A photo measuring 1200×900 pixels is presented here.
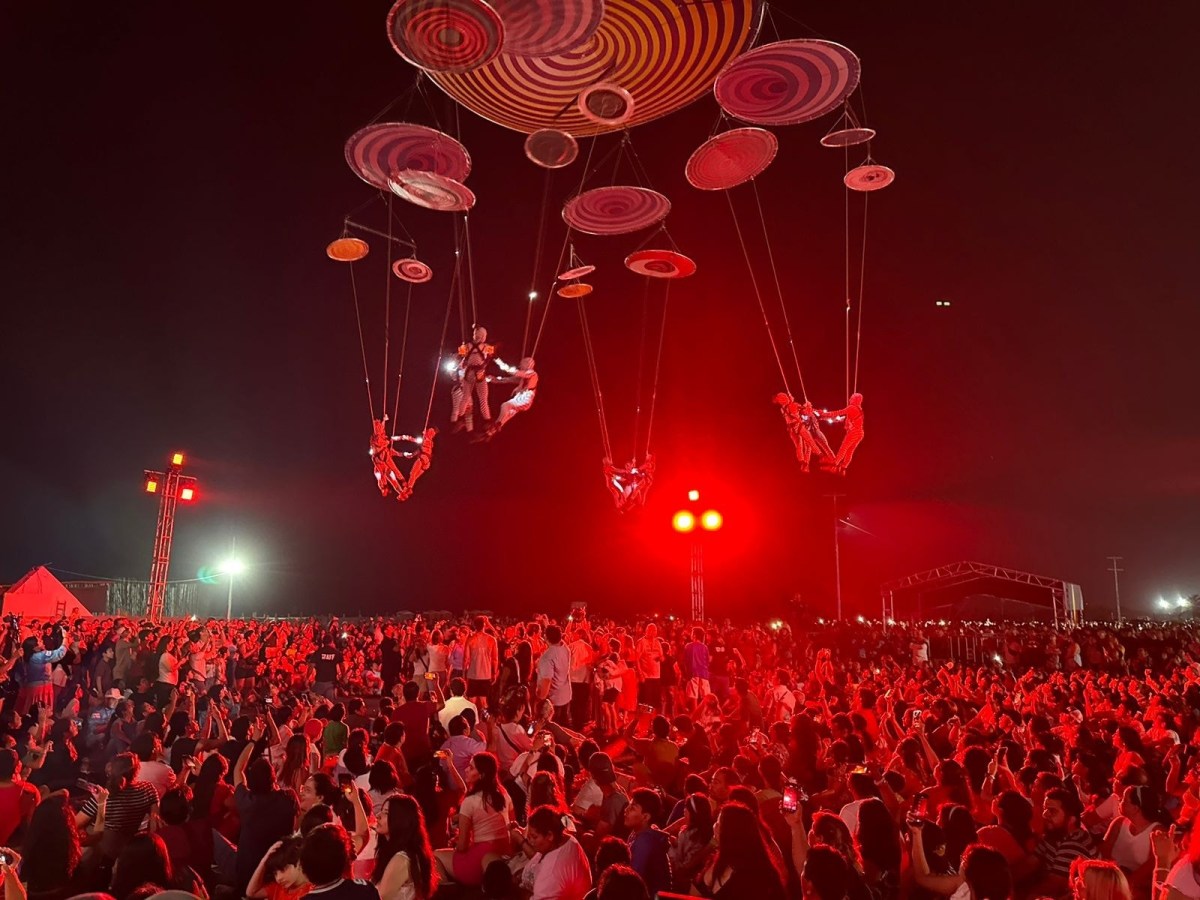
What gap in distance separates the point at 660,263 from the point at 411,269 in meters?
3.94

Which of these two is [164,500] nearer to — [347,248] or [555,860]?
[347,248]

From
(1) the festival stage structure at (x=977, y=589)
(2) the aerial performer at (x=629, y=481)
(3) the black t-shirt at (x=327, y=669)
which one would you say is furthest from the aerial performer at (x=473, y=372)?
(1) the festival stage structure at (x=977, y=589)

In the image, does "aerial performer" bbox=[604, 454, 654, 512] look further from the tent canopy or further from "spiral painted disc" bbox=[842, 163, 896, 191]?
the tent canopy

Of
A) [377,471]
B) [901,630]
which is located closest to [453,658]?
[377,471]

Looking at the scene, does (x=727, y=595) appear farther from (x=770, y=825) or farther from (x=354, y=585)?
(x=770, y=825)

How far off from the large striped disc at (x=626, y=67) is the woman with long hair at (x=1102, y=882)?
6640 millimetres

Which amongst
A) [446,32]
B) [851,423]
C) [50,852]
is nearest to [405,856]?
[50,852]

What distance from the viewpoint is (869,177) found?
362 inches

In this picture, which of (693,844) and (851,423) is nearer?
(693,844)

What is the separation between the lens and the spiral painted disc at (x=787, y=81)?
714 cm

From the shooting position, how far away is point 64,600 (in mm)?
27406

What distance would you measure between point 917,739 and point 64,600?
98.9ft

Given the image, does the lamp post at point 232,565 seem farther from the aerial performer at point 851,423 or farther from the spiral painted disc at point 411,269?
the aerial performer at point 851,423

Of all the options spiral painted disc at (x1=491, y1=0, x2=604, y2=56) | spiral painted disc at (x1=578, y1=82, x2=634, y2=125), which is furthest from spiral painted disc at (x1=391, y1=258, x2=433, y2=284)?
spiral painted disc at (x1=491, y1=0, x2=604, y2=56)
